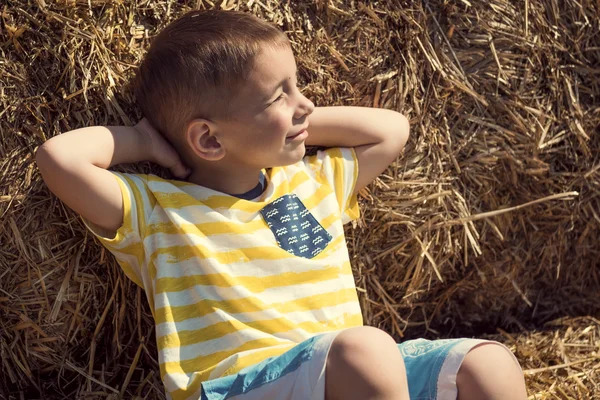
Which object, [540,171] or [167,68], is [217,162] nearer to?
[167,68]

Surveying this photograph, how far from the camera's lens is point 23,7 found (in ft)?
6.64

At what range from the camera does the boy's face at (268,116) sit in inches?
78.4

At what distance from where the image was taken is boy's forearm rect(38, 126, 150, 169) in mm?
1906

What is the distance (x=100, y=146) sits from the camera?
1.96 metres

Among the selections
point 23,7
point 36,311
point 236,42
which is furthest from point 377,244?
point 23,7

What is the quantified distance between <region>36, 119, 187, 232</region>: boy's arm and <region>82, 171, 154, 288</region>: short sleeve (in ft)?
0.05

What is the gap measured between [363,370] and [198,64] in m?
0.81

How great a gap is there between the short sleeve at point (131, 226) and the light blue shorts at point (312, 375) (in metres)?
0.38

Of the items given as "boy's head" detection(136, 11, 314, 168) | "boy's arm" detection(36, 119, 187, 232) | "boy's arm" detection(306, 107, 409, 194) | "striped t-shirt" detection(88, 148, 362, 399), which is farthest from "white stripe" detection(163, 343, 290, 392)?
"boy's arm" detection(306, 107, 409, 194)

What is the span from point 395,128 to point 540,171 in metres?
0.52

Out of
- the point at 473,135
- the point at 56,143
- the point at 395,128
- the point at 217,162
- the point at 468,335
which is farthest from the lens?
the point at 468,335

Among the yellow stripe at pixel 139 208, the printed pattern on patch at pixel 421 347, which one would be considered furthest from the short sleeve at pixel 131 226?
the printed pattern on patch at pixel 421 347

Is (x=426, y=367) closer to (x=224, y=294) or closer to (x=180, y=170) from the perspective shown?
(x=224, y=294)

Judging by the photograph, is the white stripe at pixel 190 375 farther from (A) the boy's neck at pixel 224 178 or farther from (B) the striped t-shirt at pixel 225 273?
(A) the boy's neck at pixel 224 178
